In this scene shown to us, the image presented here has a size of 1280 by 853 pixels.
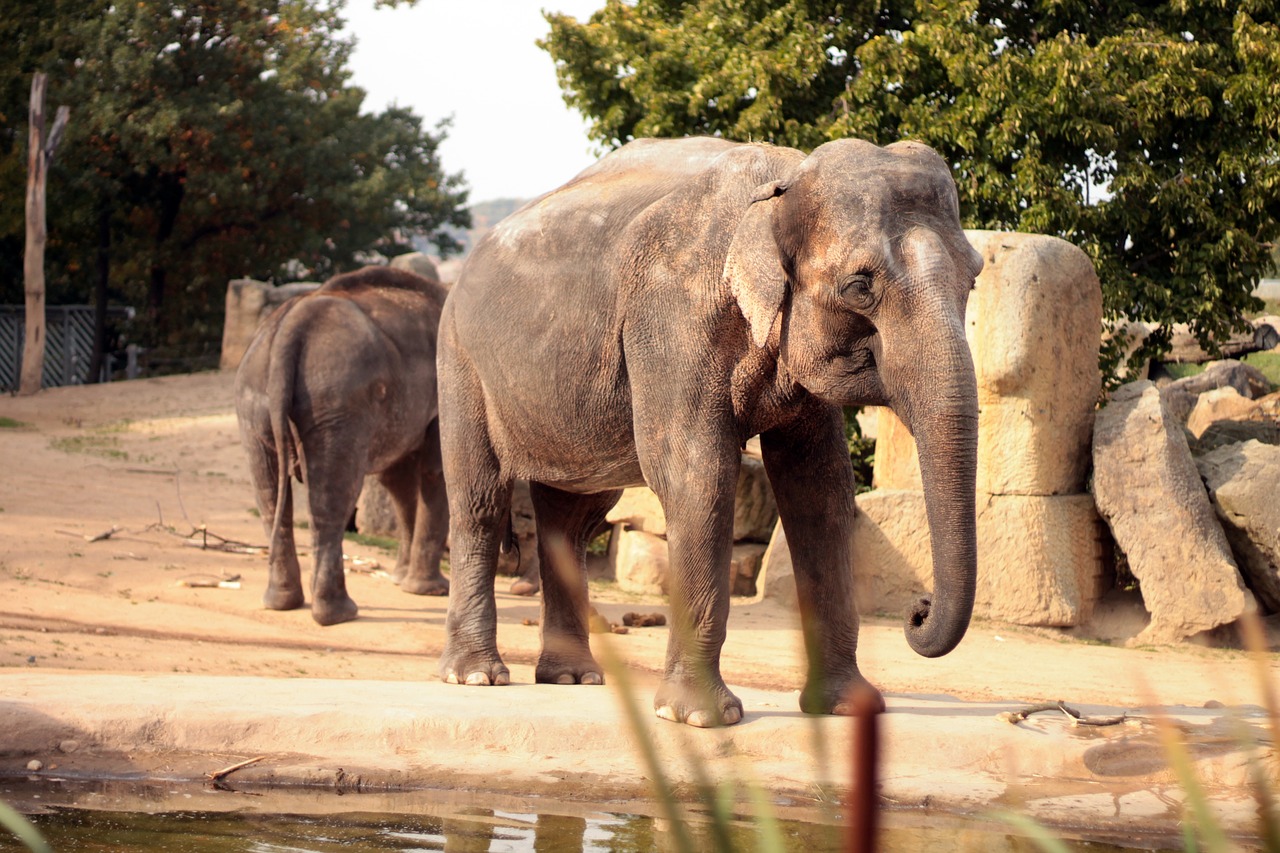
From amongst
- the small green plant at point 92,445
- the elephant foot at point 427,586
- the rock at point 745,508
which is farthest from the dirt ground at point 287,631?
the small green plant at point 92,445

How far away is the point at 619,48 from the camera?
1516cm

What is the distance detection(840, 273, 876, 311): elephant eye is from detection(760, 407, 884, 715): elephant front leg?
777 mm

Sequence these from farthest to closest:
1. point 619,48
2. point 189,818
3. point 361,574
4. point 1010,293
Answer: point 619,48
point 361,574
point 1010,293
point 189,818

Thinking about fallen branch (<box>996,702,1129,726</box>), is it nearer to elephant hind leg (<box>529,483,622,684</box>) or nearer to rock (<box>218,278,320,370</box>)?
elephant hind leg (<box>529,483,622,684</box>)

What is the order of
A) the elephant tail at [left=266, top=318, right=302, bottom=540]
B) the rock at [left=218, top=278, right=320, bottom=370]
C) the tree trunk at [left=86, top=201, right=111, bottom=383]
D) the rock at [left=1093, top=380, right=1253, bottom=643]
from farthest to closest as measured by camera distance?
1. the tree trunk at [left=86, top=201, right=111, bottom=383]
2. the rock at [left=218, top=278, right=320, bottom=370]
3. the rock at [left=1093, top=380, right=1253, bottom=643]
4. the elephant tail at [left=266, top=318, right=302, bottom=540]

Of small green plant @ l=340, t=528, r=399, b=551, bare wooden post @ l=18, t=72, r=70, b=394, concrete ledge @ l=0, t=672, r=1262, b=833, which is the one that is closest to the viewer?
concrete ledge @ l=0, t=672, r=1262, b=833

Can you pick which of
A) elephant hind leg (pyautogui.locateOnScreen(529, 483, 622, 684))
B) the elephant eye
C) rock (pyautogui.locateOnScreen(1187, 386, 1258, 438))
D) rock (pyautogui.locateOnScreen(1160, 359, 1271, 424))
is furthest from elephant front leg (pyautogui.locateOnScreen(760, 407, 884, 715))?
rock (pyautogui.locateOnScreen(1160, 359, 1271, 424))

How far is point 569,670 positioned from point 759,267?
2286 millimetres

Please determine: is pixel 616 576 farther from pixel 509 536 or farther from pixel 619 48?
pixel 619 48

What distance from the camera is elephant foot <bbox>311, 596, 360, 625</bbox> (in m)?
8.67

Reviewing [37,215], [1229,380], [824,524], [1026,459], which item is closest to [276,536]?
[824,524]

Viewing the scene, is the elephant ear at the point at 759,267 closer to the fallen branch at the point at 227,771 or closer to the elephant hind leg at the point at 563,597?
the elephant hind leg at the point at 563,597

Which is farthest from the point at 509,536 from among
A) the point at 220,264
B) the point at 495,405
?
the point at 220,264

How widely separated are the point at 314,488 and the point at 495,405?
9.47 ft
